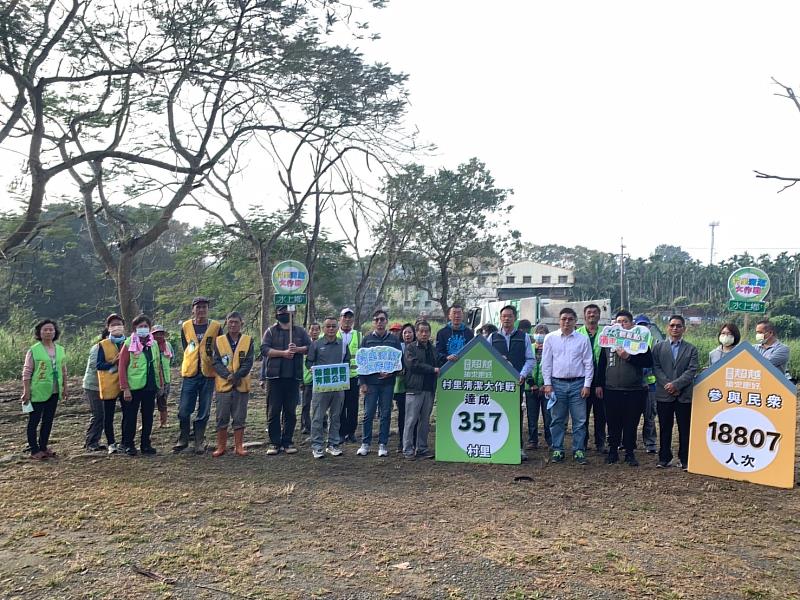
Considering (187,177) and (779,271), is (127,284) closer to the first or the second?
(187,177)

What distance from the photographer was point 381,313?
7.56m

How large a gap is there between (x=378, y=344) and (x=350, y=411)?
50.4 inches

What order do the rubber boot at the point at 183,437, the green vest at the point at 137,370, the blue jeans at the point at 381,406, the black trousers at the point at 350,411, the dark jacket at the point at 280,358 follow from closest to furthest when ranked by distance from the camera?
the green vest at the point at 137,370 → the dark jacket at the point at 280,358 → the blue jeans at the point at 381,406 → the rubber boot at the point at 183,437 → the black trousers at the point at 350,411

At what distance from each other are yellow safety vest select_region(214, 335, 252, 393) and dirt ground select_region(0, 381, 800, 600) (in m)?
0.80

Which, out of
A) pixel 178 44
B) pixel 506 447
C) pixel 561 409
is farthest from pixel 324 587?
pixel 178 44

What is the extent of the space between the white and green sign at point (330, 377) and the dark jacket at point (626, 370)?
2851 millimetres

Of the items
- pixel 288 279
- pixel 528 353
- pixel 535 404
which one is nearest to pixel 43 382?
pixel 288 279

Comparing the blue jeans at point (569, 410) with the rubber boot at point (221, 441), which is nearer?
the blue jeans at point (569, 410)

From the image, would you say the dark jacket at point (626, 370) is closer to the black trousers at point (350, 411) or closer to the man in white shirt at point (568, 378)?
the man in white shirt at point (568, 378)

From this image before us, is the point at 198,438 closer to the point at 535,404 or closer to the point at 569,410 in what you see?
the point at 535,404

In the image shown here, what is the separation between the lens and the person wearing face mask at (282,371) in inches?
294

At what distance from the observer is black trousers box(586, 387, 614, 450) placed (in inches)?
297

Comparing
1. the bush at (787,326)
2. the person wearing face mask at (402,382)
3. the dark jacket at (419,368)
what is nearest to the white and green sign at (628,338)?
the dark jacket at (419,368)

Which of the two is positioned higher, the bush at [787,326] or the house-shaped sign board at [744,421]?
the bush at [787,326]
